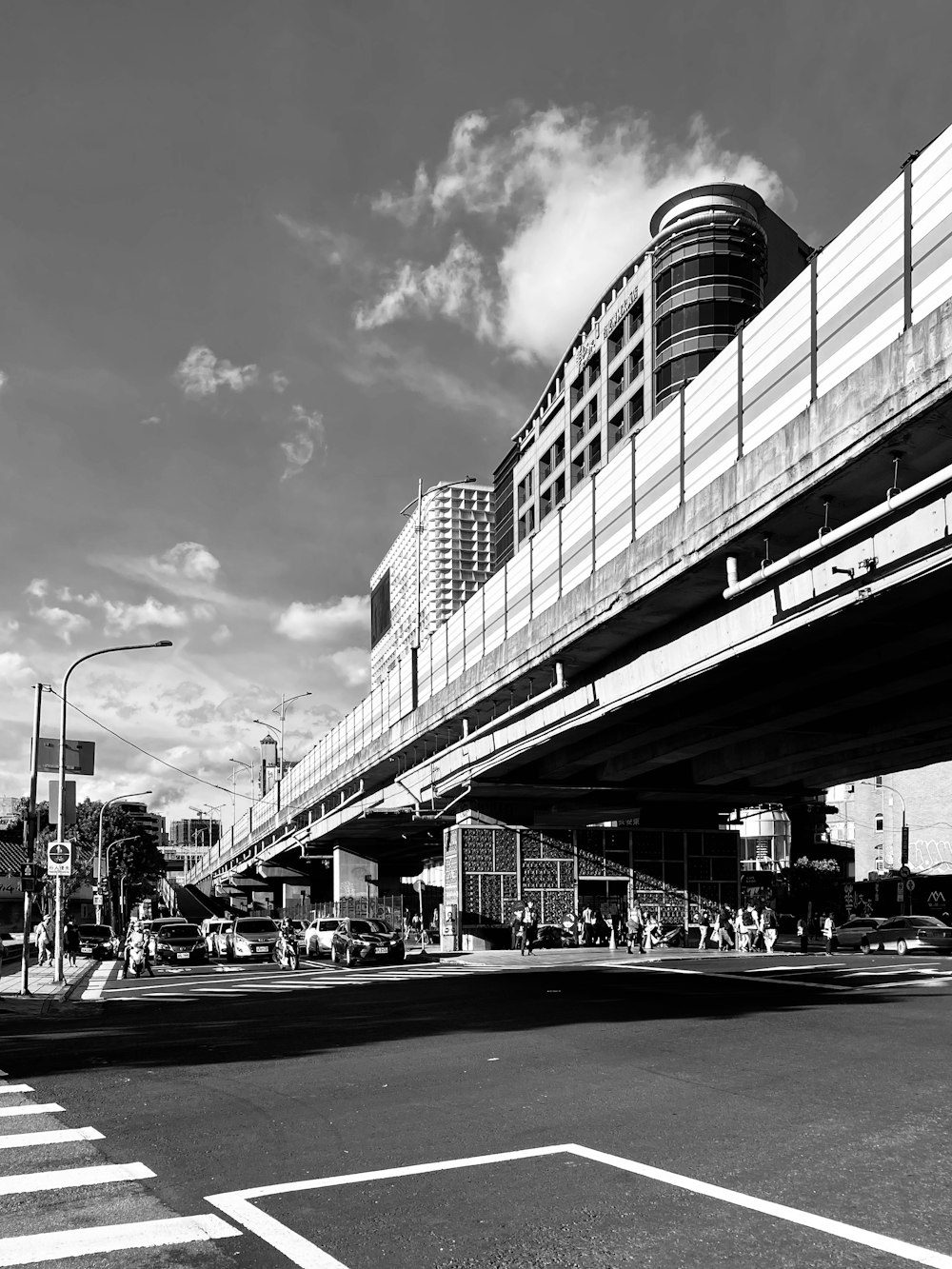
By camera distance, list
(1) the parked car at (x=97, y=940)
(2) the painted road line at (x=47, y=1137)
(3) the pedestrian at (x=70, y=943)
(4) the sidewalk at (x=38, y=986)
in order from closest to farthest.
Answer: (2) the painted road line at (x=47, y=1137) < (4) the sidewalk at (x=38, y=986) < (3) the pedestrian at (x=70, y=943) < (1) the parked car at (x=97, y=940)

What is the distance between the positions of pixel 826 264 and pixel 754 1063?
12.5 metres

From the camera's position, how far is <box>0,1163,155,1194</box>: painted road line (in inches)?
312

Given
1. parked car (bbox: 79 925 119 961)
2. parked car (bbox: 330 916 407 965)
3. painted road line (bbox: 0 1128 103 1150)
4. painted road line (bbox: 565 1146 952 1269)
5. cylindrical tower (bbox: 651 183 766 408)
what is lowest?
parked car (bbox: 79 925 119 961)

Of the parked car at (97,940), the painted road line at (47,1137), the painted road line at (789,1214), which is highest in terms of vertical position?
the painted road line at (789,1214)

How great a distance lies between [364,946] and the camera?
129ft

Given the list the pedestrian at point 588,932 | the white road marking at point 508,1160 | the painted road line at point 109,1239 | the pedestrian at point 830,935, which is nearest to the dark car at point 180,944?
the pedestrian at point 588,932

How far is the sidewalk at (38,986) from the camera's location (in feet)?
75.7

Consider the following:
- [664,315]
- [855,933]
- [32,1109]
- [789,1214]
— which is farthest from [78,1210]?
[664,315]

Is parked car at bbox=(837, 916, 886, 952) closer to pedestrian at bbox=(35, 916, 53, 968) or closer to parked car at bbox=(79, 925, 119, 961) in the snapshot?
parked car at bbox=(79, 925, 119, 961)

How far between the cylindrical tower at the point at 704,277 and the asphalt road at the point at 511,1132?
7188 centimetres

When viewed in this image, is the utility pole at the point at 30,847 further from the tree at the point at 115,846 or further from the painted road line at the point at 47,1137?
the tree at the point at 115,846

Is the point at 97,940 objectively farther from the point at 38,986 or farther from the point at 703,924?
the point at 703,924

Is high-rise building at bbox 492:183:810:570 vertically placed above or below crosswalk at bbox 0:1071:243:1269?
above

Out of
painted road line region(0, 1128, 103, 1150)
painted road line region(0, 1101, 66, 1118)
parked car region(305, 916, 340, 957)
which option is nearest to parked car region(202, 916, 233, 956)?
parked car region(305, 916, 340, 957)
